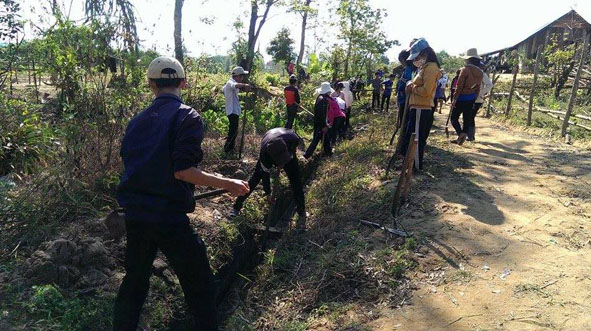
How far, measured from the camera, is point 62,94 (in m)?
4.91

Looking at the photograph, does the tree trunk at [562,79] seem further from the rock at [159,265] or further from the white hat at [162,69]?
the white hat at [162,69]

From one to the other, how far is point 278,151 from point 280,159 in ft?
0.33

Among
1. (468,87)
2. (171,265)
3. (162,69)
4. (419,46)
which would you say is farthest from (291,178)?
(468,87)

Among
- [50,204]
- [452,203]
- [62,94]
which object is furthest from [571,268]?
[62,94]

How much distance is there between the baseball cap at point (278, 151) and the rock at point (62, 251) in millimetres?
2243

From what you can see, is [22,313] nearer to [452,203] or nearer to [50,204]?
[50,204]

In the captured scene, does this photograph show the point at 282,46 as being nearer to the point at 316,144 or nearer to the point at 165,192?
the point at 316,144

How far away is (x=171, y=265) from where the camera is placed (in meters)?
2.55

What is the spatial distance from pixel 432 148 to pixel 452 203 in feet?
8.56

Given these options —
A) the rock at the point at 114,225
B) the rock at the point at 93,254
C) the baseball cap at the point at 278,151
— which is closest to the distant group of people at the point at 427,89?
the baseball cap at the point at 278,151

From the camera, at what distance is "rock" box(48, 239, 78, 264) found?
350 centimetres

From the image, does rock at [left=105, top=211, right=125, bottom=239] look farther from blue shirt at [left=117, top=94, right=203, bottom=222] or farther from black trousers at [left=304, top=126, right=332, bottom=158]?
black trousers at [left=304, top=126, right=332, bottom=158]

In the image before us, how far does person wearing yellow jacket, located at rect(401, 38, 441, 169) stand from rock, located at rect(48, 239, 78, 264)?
13.8 feet

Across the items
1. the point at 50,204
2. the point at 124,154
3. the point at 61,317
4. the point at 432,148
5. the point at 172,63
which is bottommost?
the point at 61,317
